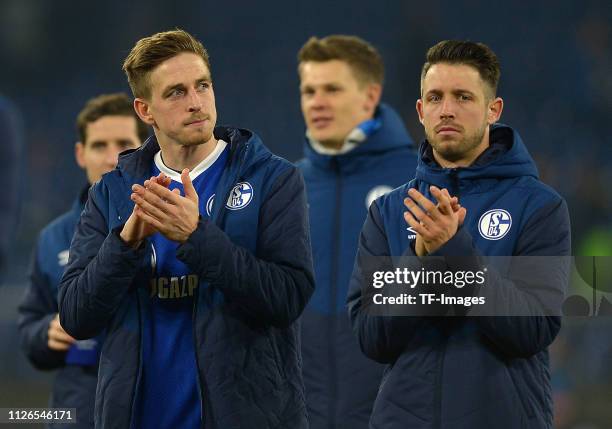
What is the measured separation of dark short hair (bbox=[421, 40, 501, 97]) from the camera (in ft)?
10.4

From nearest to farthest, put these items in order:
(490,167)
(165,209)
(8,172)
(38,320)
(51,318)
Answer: (8,172), (165,209), (490,167), (51,318), (38,320)

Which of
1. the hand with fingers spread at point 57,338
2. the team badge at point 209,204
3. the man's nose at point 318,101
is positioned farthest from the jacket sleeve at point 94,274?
the man's nose at point 318,101

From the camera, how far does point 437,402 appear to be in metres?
2.87

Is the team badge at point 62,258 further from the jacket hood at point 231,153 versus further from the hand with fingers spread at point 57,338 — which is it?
the jacket hood at point 231,153

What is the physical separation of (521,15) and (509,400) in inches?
422

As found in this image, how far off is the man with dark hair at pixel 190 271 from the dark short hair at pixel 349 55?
1796mm

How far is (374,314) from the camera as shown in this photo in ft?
9.78

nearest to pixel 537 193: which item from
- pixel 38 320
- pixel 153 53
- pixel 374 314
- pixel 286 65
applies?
pixel 374 314

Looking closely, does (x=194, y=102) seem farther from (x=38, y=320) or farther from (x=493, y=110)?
(x=38, y=320)

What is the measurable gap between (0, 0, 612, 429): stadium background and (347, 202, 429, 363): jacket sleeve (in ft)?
20.5

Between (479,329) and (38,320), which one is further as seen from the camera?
(38,320)

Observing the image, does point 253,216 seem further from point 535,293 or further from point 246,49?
point 246,49

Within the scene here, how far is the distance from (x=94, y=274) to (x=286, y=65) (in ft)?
34.5

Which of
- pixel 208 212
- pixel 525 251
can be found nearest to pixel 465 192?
pixel 525 251
